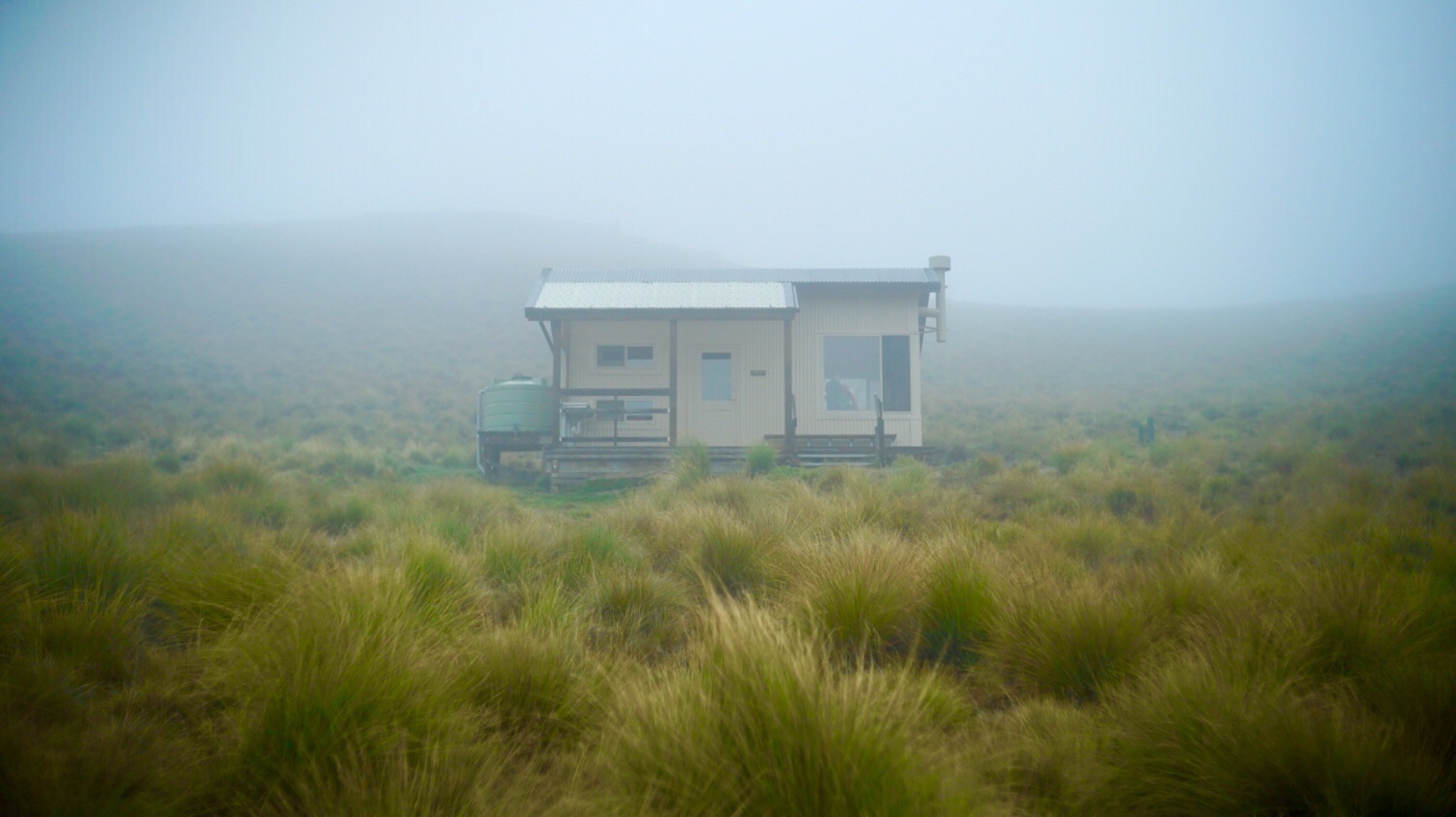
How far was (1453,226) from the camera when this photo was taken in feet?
379

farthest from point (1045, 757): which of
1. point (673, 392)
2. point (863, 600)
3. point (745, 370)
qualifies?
point (745, 370)

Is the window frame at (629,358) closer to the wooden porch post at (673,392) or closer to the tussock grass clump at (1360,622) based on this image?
the wooden porch post at (673,392)

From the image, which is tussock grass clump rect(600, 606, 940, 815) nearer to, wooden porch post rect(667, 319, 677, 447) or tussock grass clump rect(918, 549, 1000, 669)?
tussock grass clump rect(918, 549, 1000, 669)

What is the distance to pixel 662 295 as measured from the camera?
1505cm

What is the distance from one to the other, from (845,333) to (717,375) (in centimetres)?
295

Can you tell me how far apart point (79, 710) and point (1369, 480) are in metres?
11.5

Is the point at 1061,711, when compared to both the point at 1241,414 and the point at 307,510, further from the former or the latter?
the point at 1241,414

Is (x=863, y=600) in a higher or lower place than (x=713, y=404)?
lower

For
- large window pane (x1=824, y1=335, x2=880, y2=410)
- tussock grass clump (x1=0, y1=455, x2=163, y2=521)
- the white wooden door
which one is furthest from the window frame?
tussock grass clump (x1=0, y1=455, x2=163, y2=521)

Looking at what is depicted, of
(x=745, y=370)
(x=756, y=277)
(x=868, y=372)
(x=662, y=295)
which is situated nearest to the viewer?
(x=662, y=295)

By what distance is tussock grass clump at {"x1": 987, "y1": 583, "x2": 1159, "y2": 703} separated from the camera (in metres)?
3.32

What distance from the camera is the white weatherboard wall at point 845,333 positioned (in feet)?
51.8

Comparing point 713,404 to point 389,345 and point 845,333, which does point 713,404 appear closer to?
point 845,333

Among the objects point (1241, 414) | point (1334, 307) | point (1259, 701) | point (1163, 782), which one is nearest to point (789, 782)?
point (1163, 782)
